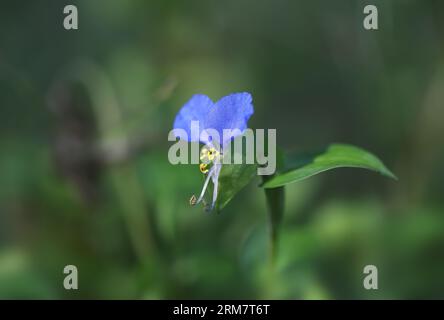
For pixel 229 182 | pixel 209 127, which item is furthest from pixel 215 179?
pixel 209 127

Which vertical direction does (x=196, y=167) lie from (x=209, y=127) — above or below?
above

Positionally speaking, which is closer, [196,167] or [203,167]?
[203,167]

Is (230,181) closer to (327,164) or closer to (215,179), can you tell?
(215,179)

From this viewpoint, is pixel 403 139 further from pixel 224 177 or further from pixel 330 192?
pixel 224 177

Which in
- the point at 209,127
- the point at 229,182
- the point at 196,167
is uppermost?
the point at 196,167

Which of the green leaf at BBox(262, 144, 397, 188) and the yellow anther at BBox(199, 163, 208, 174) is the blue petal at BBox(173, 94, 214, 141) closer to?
the yellow anther at BBox(199, 163, 208, 174)

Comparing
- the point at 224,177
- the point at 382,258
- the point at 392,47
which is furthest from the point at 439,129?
the point at 224,177

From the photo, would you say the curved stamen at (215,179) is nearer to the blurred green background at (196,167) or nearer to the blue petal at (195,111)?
the blue petal at (195,111)

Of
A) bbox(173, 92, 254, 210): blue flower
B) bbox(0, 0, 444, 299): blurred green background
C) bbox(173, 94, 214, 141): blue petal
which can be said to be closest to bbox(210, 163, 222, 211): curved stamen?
bbox(173, 92, 254, 210): blue flower
